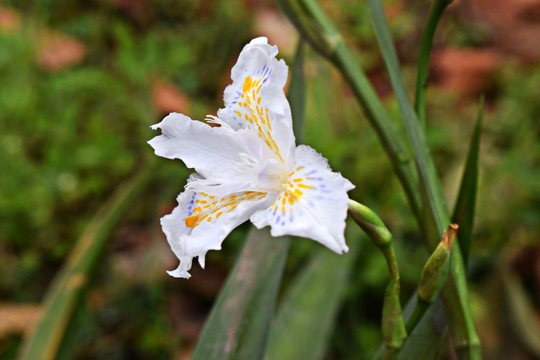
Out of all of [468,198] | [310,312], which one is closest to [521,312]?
[310,312]

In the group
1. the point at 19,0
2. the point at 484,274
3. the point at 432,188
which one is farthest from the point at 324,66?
the point at 19,0

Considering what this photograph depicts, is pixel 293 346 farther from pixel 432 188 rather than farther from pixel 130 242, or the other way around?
pixel 130 242

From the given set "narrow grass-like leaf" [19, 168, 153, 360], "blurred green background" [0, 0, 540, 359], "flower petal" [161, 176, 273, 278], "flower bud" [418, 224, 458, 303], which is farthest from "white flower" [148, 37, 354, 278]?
"blurred green background" [0, 0, 540, 359]

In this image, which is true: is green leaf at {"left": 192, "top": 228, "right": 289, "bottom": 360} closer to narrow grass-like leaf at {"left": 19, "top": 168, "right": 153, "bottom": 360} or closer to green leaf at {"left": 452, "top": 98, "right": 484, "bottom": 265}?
green leaf at {"left": 452, "top": 98, "right": 484, "bottom": 265}

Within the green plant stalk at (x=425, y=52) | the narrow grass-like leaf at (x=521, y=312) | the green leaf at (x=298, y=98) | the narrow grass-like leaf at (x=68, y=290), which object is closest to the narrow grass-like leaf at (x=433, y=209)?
the green plant stalk at (x=425, y=52)

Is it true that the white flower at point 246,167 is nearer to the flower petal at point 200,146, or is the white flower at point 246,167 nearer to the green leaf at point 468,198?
the flower petal at point 200,146

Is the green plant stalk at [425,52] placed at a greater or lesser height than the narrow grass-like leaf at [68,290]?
greater
